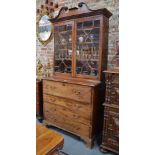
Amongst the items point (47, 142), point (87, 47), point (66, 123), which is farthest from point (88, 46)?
point (47, 142)

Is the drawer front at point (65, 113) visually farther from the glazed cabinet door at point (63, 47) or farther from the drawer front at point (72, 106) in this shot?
the glazed cabinet door at point (63, 47)

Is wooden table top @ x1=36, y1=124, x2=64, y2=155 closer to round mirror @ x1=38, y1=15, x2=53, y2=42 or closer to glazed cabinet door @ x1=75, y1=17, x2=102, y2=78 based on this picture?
glazed cabinet door @ x1=75, y1=17, x2=102, y2=78

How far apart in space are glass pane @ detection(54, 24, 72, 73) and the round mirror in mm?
598

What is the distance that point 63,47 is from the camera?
2523 mm

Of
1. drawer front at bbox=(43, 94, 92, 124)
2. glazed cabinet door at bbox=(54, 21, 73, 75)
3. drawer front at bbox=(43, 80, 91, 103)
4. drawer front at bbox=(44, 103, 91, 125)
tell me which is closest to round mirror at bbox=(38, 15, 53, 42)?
glazed cabinet door at bbox=(54, 21, 73, 75)

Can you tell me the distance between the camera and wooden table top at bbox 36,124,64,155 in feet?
2.90

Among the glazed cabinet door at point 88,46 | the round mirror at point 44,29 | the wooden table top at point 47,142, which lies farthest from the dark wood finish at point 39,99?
the wooden table top at point 47,142
